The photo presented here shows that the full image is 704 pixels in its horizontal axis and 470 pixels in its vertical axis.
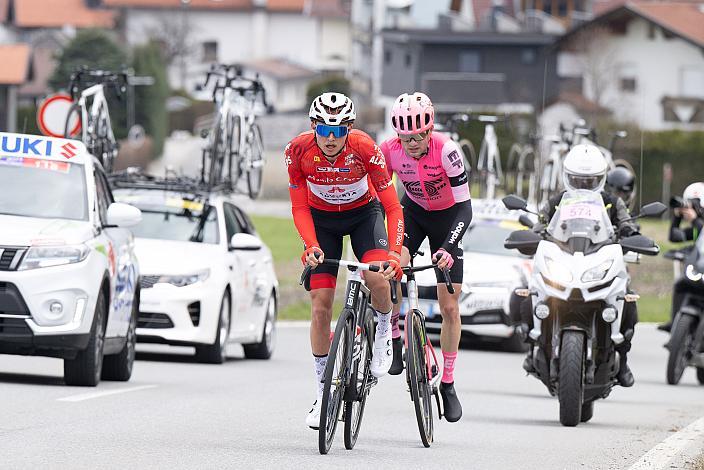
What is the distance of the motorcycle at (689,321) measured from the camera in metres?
17.7

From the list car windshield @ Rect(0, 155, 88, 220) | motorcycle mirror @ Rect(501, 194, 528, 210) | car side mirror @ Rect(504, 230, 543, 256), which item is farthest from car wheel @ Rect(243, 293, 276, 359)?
motorcycle mirror @ Rect(501, 194, 528, 210)

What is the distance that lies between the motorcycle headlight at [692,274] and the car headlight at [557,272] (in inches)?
196

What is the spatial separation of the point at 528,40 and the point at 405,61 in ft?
23.9

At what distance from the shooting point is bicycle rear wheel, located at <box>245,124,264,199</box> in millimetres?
23250

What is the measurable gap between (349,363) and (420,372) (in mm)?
722

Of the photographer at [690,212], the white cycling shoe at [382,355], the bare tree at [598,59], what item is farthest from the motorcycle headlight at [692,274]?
the bare tree at [598,59]

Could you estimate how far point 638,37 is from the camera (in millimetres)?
88312

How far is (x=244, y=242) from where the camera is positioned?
59.8ft

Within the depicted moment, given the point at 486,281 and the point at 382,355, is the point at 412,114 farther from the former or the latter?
the point at 486,281

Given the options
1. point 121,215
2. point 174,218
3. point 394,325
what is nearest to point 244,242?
point 174,218

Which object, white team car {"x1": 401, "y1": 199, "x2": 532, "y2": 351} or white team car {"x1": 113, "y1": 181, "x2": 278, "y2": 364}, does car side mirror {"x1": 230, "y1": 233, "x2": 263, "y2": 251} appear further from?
white team car {"x1": 401, "y1": 199, "x2": 532, "y2": 351}

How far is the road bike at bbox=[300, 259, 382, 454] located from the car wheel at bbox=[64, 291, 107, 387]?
3.58 m

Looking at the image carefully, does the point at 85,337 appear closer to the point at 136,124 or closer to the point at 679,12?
the point at 136,124

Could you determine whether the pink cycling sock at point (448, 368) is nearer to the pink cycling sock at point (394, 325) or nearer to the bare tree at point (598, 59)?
the pink cycling sock at point (394, 325)
